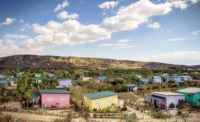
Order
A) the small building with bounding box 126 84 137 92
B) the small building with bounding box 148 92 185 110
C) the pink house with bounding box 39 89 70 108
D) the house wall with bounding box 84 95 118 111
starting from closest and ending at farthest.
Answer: the house wall with bounding box 84 95 118 111, the pink house with bounding box 39 89 70 108, the small building with bounding box 148 92 185 110, the small building with bounding box 126 84 137 92

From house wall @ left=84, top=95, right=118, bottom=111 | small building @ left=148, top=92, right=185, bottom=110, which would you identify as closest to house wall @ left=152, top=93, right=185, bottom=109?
small building @ left=148, top=92, right=185, bottom=110

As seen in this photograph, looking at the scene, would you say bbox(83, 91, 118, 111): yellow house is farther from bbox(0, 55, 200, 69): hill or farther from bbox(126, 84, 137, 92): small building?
bbox(0, 55, 200, 69): hill

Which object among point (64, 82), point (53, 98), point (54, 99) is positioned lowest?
point (64, 82)

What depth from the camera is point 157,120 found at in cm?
1286

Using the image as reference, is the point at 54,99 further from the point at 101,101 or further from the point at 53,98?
the point at 101,101

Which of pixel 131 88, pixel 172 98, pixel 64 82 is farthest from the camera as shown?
pixel 64 82

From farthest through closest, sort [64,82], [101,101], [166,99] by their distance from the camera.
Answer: [64,82]
[166,99]
[101,101]

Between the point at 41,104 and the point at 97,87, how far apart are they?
12.3 meters

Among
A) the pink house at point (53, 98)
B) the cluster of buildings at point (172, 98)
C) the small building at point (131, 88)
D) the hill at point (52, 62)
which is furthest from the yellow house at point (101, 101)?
the hill at point (52, 62)

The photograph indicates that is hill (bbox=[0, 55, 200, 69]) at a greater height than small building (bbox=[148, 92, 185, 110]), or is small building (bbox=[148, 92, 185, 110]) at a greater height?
hill (bbox=[0, 55, 200, 69])

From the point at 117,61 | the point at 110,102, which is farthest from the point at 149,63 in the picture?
the point at 110,102

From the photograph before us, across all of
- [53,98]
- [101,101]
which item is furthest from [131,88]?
[53,98]

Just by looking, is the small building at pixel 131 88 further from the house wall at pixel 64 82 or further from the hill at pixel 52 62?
the hill at pixel 52 62

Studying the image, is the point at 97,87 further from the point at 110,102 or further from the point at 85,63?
the point at 85,63
